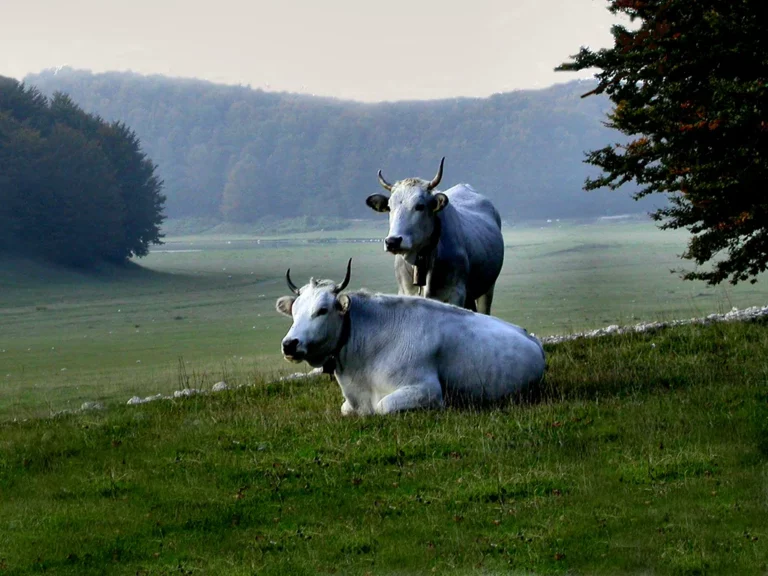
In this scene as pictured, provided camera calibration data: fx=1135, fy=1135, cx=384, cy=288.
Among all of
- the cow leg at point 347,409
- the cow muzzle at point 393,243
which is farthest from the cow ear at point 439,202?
the cow leg at point 347,409

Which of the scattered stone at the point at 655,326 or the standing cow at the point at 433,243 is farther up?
the standing cow at the point at 433,243

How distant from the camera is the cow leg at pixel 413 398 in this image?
1210 cm

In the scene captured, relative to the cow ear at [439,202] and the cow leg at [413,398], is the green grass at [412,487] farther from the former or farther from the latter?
the cow ear at [439,202]

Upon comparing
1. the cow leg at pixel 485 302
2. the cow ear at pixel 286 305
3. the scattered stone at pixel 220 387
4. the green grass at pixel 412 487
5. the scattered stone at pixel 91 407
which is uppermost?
the cow ear at pixel 286 305

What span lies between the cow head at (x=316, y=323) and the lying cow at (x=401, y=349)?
0.01 m

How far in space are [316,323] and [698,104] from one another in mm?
9835

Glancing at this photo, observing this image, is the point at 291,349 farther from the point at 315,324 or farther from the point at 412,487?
the point at 412,487

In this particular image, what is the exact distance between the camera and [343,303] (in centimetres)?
1226

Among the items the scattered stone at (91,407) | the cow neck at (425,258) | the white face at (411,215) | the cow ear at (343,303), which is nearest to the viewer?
the cow ear at (343,303)

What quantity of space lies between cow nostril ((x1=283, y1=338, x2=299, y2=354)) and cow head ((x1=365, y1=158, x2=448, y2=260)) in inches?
117

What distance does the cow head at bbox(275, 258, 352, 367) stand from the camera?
1198cm

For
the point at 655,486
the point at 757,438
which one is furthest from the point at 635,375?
the point at 655,486

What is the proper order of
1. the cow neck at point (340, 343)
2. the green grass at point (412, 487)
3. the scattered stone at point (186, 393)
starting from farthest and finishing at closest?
1. the scattered stone at point (186, 393)
2. the cow neck at point (340, 343)
3. the green grass at point (412, 487)

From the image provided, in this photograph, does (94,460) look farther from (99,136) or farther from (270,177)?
(270,177)
